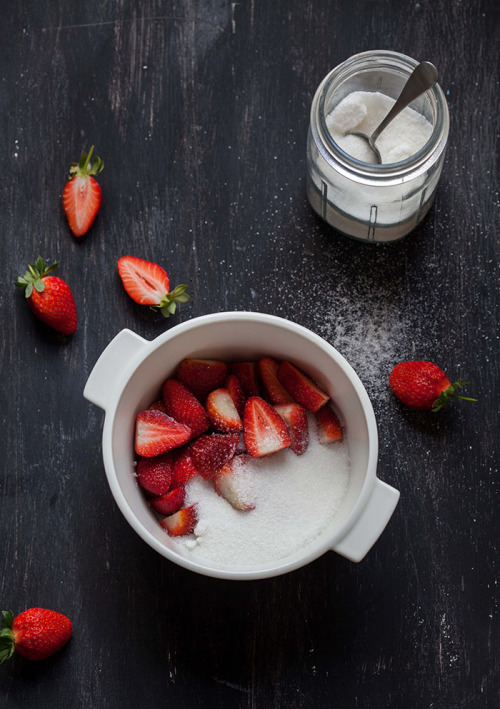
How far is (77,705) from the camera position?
108 centimetres

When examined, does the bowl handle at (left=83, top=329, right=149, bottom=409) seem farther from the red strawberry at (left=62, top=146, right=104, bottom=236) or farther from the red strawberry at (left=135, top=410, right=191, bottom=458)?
the red strawberry at (left=62, top=146, right=104, bottom=236)

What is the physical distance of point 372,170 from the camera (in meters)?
0.97

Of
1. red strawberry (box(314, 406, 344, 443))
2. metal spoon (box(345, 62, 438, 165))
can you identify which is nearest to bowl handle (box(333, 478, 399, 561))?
red strawberry (box(314, 406, 344, 443))

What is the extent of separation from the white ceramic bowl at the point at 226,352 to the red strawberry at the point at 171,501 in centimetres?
1

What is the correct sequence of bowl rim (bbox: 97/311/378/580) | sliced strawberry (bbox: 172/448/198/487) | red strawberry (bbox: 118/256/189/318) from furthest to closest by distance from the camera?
red strawberry (bbox: 118/256/189/318)
sliced strawberry (bbox: 172/448/198/487)
bowl rim (bbox: 97/311/378/580)

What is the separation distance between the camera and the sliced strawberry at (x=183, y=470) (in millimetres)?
993

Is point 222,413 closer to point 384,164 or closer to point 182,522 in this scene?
point 182,522

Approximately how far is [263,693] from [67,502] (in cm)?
37

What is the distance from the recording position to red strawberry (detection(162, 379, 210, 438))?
1.00 meters

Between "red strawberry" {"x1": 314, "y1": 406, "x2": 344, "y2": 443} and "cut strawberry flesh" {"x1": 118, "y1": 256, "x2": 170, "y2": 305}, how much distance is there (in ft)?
0.91

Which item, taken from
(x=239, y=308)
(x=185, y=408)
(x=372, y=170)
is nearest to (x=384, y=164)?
(x=372, y=170)

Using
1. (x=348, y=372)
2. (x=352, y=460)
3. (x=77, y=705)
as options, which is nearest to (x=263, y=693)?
(x=77, y=705)

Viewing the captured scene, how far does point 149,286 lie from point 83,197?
0.16m

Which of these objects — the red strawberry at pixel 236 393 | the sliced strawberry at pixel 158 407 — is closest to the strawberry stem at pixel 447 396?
the red strawberry at pixel 236 393
